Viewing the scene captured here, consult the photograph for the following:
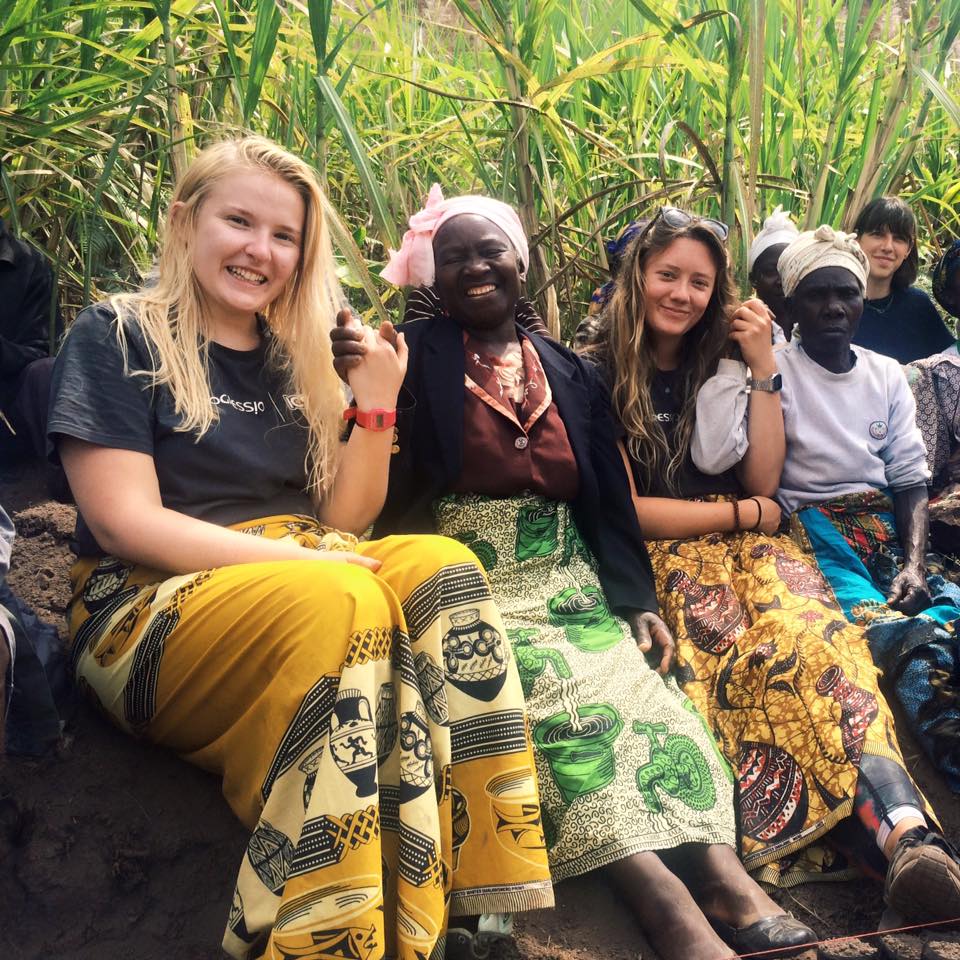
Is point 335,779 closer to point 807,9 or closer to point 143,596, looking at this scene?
point 143,596

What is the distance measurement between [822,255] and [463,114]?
1.40 m

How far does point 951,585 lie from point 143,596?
2.06m

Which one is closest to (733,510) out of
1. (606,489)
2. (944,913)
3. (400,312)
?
(606,489)

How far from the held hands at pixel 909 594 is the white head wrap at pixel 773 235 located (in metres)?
1.09

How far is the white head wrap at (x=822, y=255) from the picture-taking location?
2959 mm

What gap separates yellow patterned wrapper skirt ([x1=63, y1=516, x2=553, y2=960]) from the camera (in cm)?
169

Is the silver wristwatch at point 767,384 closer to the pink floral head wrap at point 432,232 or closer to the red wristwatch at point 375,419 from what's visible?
the pink floral head wrap at point 432,232

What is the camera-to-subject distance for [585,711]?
2.28m

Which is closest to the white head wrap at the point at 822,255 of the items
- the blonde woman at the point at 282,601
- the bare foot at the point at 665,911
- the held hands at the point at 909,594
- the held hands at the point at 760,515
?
the held hands at the point at 760,515

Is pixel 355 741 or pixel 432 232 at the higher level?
pixel 432 232

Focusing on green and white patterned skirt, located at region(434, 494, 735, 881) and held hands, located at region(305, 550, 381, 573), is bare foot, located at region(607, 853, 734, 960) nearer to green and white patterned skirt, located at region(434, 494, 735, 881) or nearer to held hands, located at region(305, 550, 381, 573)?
green and white patterned skirt, located at region(434, 494, 735, 881)

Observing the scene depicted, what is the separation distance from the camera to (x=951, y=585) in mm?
2848

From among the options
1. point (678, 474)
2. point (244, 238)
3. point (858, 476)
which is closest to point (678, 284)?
point (678, 474)

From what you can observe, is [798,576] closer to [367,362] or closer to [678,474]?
[678,474]
